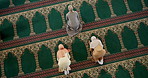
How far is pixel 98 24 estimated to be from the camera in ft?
17.9

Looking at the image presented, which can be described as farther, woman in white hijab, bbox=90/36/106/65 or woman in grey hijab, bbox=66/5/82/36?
woman in grey hijab, bbox=66/5/82/36

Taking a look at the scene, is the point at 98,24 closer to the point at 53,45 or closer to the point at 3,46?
the point at 53,45

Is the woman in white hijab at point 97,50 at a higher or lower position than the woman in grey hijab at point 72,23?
lower

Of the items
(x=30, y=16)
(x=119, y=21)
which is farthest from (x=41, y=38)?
(x=119, y=21)

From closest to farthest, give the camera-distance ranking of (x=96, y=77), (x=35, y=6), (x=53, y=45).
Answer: (x=96, y=77) → (x=53, y=45) → (x=35, y=6)

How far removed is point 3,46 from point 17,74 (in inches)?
33.6

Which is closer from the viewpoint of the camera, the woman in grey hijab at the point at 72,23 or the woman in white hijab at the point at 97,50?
the woman in white hijab at the point at 97,50

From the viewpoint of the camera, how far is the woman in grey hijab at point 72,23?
4.85 m

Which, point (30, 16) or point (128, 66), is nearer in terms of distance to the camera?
point (128, 66)

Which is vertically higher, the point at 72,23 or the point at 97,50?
the point at 72,23

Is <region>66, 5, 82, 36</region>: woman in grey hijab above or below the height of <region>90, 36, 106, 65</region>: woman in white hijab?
above

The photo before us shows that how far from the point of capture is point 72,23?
5020mm

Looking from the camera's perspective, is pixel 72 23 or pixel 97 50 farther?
pixel 72 23

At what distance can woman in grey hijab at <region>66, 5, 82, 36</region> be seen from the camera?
4854mm
